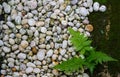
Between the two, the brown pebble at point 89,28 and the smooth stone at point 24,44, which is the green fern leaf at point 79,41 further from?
the smooth stone at point 24,44

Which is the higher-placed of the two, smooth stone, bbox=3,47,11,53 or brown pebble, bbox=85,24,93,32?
brown pebble, bbox=85,24,93,32

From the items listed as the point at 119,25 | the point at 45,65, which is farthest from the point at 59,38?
the point at 119,25

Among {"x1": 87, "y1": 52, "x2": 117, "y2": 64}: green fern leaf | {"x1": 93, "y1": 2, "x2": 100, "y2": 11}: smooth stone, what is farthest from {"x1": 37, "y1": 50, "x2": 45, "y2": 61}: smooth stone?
{"x1": 93, "y1": 2, "x2": 100, "y2": 11}: smooth stone

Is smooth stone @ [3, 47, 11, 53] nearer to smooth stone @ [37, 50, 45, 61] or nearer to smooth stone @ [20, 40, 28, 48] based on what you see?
smooth stone @ [20, 40, 28, 48]

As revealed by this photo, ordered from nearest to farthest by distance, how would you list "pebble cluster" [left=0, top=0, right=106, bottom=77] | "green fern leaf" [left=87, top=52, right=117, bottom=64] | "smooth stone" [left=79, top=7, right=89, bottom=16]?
"green fern leaf" [left=87, top=52, right=117, bottom=64], "pebble cluster" [left=0, top=0, right=106, bottom=77], "smooth stone" [left=79, top=7, right=89, bottom=16]

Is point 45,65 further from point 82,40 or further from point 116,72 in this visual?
point 116,72

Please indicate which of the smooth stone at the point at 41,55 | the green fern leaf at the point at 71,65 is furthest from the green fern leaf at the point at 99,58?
the smooth stone at the point at 41,55

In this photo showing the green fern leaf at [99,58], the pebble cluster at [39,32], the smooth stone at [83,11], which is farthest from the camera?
the smooth stone at [83,11]
